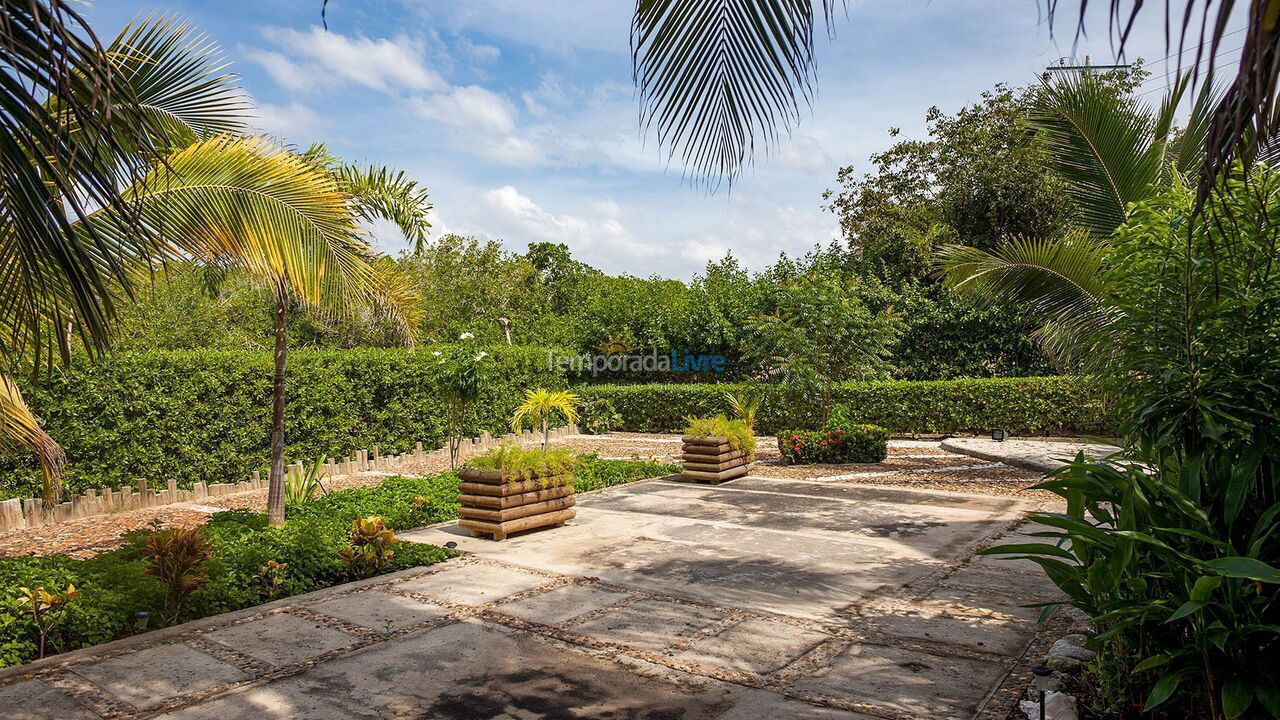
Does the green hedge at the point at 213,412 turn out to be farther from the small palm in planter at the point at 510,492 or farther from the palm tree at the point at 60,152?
the palm tree at the point at 60,152

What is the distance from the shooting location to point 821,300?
14672mm

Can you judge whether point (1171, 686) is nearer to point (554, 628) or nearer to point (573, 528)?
point (554, 628)

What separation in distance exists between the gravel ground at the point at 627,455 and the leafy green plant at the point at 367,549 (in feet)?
4.61

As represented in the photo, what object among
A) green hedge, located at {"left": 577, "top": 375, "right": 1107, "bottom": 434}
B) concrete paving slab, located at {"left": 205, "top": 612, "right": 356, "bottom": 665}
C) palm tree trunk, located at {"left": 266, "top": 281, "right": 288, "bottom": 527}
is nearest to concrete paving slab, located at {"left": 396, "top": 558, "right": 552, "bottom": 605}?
concrete paving slab, located at {"left": 205, "top": 612, "right": 356, "bottom": 665}

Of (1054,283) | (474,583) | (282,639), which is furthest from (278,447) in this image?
(1054,283)

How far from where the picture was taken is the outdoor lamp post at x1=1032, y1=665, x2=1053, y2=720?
11.3 feet

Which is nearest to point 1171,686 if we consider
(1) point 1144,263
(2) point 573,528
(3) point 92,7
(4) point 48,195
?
(1) point 1144,263

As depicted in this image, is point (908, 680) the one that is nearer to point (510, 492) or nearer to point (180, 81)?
point (510, 492)

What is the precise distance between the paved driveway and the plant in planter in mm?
3939

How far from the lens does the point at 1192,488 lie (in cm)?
310

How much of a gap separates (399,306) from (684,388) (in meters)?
11.2

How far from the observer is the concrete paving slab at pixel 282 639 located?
422 cm

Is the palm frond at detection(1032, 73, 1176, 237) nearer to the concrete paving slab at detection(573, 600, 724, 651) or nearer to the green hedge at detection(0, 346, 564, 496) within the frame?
the concrete paving slab at detection(573, 600, 724, 651)

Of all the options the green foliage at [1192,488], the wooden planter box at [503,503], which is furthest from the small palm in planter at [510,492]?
the green foliage at [1192,488]
